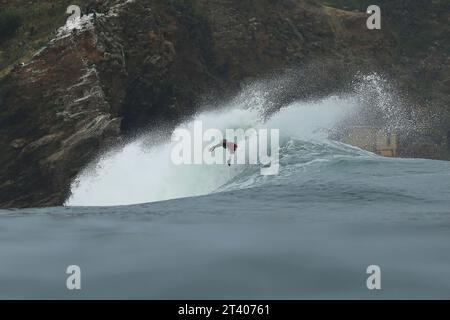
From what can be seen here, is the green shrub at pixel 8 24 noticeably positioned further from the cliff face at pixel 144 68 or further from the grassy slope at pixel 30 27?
the cliff face at pixel 144 68

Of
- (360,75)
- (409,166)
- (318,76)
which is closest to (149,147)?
(409,166)

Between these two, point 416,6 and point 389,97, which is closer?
point 389,97

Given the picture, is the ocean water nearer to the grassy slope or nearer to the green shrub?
the grassy slope

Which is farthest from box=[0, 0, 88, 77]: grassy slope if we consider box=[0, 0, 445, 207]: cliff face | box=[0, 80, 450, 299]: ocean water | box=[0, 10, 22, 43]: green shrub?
box=[0, 80, 450, 299]: ocean water

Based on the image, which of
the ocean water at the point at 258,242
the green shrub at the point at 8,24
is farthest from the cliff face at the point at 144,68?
the ocean water at the point at 258,242

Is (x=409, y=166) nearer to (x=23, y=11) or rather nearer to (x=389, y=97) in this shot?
(x=23, y=11)

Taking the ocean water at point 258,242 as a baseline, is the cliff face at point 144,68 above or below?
above
